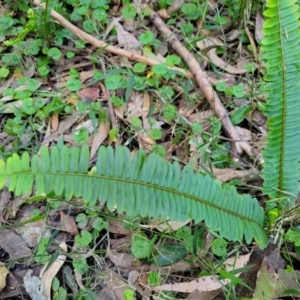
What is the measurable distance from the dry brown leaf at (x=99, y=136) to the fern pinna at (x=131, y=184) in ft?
2.19

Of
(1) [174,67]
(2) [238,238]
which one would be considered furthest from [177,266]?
(1) [174,67]

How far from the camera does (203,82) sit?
7.50 ft

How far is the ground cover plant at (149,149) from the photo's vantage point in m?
1.55

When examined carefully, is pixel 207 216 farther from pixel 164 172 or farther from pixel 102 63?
pixel 102 63

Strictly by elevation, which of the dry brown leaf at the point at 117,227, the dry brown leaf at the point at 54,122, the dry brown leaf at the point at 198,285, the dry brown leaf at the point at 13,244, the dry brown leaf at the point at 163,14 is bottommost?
the dry brown leaf at the point at 198,285

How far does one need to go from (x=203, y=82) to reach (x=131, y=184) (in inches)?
36.4

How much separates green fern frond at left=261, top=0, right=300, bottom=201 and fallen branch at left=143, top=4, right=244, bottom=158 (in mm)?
409

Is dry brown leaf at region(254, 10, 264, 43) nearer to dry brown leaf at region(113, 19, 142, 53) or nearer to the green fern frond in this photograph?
dry brown leaf at region(113, 19, 142, 53)

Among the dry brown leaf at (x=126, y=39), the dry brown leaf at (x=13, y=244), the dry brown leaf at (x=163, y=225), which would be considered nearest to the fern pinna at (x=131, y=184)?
the dry brown leaf at (x=163, y=225)

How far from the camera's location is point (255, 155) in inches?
81.8

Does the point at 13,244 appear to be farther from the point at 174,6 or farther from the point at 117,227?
the point at 174,6

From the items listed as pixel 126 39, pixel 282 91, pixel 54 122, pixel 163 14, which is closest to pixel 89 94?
pixel 54 122

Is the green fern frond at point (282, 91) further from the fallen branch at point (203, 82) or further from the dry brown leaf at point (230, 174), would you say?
the fallen branch at point (203, 82)

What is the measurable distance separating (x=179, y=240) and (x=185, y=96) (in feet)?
Answer: 2.46
